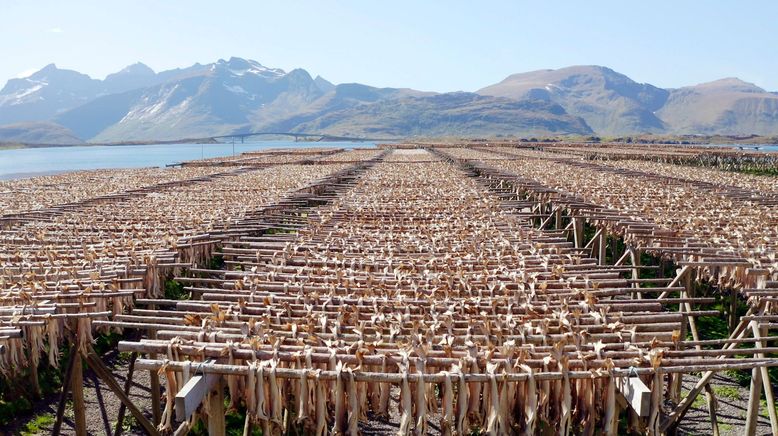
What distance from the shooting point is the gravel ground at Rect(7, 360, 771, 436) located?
9.41 meters

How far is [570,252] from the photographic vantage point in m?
10.3

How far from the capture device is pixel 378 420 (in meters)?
9.67

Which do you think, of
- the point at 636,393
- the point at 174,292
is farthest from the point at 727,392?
the point at 174,292

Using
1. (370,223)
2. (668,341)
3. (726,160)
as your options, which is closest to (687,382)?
(668,341)

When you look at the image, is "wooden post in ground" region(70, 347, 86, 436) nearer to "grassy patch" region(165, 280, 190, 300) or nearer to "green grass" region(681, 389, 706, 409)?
"grassy patch" region(165, 280, 190, 300)

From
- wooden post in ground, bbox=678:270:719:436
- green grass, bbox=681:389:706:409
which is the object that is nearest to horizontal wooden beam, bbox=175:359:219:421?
wooden post in ground, bbox=678:270:719:436

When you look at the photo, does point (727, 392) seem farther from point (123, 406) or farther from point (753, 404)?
point (123, 406)

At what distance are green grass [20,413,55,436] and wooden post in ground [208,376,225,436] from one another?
584cm

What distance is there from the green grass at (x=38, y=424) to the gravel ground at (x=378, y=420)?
74 mm

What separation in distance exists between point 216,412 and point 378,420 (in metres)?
5.00

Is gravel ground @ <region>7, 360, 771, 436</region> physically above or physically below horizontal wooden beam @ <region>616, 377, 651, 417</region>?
below

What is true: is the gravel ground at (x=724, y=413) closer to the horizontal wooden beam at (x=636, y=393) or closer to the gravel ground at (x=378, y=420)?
the gravel ground at (x=378, y=420)

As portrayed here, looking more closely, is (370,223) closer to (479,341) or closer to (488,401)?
(479,341)

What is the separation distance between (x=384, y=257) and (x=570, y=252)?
322 centimetres
